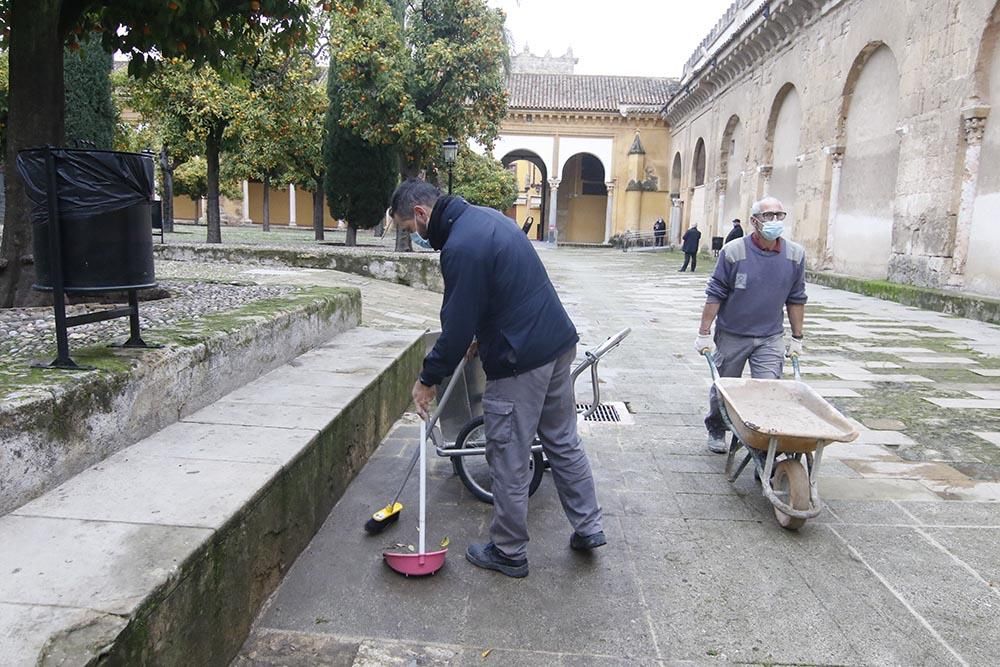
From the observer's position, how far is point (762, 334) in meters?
4.62

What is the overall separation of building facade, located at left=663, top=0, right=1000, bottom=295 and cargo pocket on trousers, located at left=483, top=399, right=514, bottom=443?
12.0 m

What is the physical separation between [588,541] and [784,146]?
21.1 m

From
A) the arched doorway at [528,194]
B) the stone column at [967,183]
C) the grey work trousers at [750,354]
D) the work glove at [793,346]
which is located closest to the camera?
the grey work trousers at [750,354]

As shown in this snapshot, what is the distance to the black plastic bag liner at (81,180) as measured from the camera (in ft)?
10.2

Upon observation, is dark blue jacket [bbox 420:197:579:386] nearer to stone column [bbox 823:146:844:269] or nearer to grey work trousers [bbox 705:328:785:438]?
grey work trousers [bbox 705:328:785:438]

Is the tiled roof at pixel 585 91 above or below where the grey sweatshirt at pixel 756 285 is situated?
above

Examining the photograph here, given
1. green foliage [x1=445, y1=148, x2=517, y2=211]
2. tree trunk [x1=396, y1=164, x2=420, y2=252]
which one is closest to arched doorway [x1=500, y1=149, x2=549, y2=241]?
green foliage [x1=445, y1=148, x2=517, y2=211]

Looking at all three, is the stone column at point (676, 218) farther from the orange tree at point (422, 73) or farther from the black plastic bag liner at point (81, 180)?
the black plastic bag liner at point (81, 180)

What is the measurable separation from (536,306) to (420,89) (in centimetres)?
1352

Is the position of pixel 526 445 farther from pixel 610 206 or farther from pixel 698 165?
pixel 610 206

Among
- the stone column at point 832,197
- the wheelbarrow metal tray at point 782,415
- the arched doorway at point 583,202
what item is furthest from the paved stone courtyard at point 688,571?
the arched doorway at point 583,202

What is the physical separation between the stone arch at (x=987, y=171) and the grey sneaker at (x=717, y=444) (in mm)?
9593

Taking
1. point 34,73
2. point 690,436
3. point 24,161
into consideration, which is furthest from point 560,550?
point 34,73

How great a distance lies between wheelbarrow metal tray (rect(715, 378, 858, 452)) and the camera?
11.6 ft
